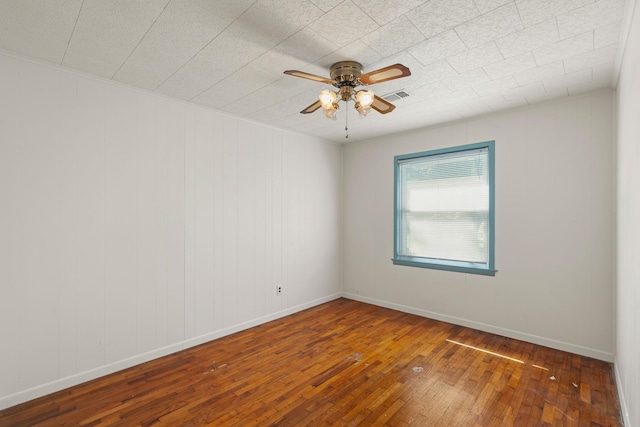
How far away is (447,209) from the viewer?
4.16m

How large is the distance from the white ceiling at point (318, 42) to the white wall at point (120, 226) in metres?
0.41

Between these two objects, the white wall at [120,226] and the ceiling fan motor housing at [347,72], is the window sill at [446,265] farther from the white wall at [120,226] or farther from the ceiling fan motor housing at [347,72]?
the ceiling fan motor housing at [347,72]

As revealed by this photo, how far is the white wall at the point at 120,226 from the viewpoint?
2.38m

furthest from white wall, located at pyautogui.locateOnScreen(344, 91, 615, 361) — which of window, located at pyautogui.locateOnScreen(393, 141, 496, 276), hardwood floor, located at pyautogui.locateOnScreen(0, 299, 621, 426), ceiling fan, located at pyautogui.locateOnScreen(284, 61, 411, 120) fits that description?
ceiling fan, located at pyautogui.locateOnScreen(284, 61, 411, 120)

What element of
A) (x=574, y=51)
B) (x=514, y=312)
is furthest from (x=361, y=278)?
(x=574, y=51)

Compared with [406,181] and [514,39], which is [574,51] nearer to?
[514,39]

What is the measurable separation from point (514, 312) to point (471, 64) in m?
2.78

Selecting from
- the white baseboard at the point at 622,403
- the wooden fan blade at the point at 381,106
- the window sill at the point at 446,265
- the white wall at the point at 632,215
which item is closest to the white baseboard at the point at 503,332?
the white baseboard at the point at 622,403

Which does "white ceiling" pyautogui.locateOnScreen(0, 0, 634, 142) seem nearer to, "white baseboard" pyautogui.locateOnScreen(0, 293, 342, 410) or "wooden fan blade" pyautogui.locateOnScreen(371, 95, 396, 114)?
"wooden fan blade" pyautogui.locateOnScreen(371, 95, 396, 114)

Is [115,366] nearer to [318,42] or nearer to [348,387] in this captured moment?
[348,387]

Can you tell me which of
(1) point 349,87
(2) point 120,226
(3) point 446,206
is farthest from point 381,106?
(2) point 120,226

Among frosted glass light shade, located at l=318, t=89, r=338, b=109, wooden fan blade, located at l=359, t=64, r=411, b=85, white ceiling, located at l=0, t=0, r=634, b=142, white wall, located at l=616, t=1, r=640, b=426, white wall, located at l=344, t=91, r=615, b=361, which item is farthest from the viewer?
white wall, located at l=344, t=91, r=615, b=361

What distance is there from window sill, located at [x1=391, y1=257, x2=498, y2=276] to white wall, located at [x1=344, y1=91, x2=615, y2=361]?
3.0 inches

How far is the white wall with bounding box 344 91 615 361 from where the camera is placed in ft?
10.00
